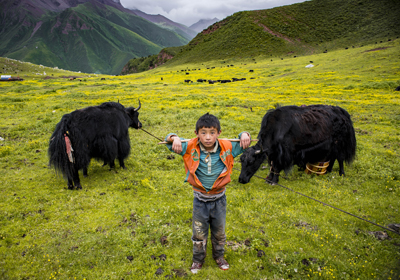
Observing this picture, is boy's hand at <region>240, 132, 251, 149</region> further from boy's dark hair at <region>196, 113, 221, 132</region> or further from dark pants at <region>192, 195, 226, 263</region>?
dark pants at <region>192, 195, 226, 263</region>

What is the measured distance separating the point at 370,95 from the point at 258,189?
1739 centimetres

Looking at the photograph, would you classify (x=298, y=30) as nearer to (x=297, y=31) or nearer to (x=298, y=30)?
(x=298, y=30)

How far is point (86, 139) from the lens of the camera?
5.78 m

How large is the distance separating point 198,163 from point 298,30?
88.5m

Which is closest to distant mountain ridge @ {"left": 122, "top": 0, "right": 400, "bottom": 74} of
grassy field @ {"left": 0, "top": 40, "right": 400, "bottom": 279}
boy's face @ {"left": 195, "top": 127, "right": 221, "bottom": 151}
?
grassy field @ {"left": 0, "top": 40, "right": 400, "bottom": 279}

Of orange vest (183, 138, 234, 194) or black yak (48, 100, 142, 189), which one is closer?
orange vest (183, 138, 234, 194)

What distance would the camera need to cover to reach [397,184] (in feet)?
19.2

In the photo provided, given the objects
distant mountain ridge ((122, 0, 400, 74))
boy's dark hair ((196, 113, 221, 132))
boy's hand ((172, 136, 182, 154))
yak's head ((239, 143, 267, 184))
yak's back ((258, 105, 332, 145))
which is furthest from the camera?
distant mountain ridge ((122, 0, 400, 74))

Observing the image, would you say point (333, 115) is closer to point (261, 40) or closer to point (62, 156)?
point (62, 156)

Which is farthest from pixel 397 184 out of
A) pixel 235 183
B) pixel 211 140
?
pixel 211 140

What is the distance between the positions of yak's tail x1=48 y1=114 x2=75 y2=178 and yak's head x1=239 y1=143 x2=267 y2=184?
4555 millimetres

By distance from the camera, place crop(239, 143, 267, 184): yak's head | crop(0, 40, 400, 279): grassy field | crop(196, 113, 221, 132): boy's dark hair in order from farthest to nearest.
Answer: crop(239, 143, 267, 184): yak's head, crop(0, 40, 400, 279): grassy field, crop(196, 113, 221, 132): boy's dark hair

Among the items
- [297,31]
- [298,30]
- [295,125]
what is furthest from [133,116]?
[298,30]

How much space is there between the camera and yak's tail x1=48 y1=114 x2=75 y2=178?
5.32 meters
